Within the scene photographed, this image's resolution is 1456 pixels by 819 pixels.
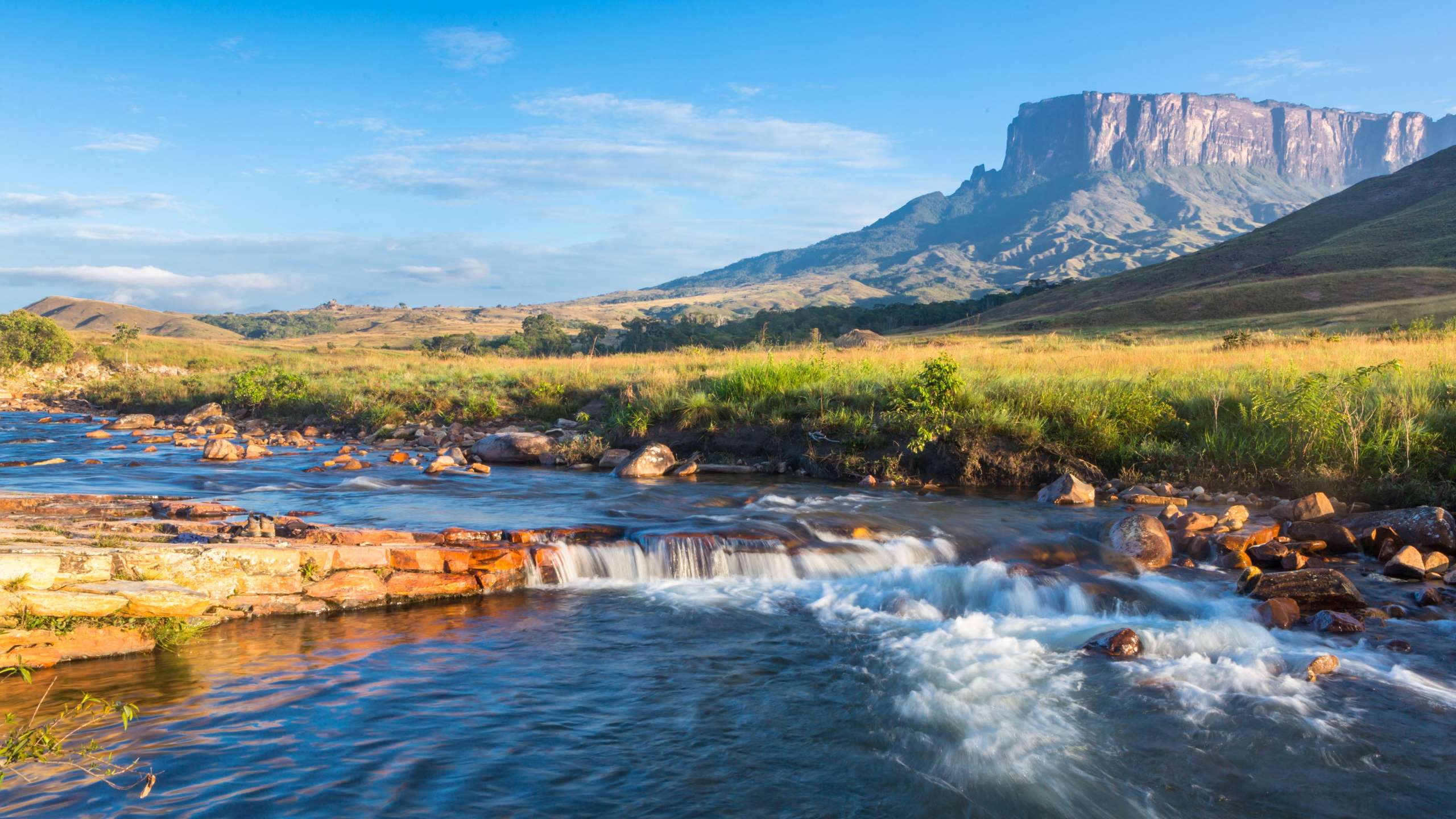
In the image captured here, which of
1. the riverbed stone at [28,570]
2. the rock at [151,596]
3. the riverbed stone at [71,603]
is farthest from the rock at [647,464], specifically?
the riverbed stone at [28,570]

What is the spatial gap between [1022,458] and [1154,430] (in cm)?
233

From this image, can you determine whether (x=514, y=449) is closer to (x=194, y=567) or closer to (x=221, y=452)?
(x=221, y=452)

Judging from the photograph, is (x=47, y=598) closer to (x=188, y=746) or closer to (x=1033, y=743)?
(x=188, y=746)

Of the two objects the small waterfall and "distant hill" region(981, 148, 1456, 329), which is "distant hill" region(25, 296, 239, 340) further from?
the small waterfall

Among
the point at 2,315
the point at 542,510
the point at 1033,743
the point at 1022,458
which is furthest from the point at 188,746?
the point at 2,315

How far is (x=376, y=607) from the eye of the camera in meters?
7.74

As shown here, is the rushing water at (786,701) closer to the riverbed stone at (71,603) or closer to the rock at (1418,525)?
the riverbed stone at (71,603)

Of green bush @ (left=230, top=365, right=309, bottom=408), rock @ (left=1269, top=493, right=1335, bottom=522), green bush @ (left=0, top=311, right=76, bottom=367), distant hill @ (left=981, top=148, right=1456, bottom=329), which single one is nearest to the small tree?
green bush @ (left=0, top=311, right=76, bottom=367)

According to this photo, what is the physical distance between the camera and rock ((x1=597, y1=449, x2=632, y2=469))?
1591 cm

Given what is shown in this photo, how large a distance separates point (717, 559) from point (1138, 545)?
477 cm

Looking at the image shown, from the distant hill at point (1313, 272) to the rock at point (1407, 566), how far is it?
111ft

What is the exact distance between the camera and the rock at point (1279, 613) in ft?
23.7

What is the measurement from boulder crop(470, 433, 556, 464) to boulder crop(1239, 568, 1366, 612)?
12.6m

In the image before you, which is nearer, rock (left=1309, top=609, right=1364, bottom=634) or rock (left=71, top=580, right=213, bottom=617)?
rock (left=71, top=580, right=213, bottom=617)
